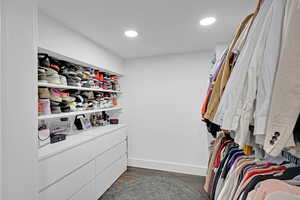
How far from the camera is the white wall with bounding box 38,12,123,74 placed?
1.44 metres

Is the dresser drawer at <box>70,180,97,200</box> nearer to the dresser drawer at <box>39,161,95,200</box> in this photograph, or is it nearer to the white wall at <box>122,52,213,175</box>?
the dresser drawer at <box>39,161,95,200</box>

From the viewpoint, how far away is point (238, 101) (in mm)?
681

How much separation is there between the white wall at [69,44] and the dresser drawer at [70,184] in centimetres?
133

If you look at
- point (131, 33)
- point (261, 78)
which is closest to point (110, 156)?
point (131, 33)

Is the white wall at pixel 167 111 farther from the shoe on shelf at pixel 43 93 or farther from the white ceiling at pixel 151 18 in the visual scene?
the shoe on shelf at pixel 43 93

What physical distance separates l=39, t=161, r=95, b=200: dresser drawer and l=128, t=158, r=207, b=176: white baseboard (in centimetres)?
123

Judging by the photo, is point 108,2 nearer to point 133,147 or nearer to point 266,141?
point 266,141

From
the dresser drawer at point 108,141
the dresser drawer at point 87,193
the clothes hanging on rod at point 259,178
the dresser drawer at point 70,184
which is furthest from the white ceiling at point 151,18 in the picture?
the dresser drawer at point 87,193

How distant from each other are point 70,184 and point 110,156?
769mm

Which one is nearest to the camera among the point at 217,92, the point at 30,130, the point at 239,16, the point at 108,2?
the point at 30,130

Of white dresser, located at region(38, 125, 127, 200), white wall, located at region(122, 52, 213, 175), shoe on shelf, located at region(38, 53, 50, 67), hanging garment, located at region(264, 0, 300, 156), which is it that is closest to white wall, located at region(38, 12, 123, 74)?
shoe on shelf, located at region(38, 53, 50, 67)

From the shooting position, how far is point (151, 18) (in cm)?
152

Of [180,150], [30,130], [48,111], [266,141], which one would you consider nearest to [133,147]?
[180,150]

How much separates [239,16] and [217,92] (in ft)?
3.21
